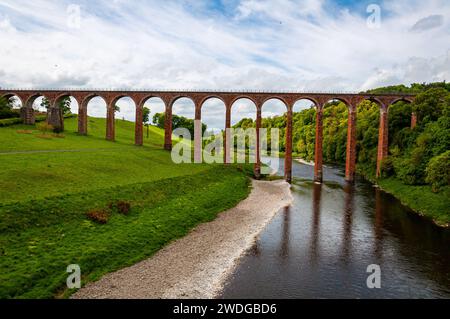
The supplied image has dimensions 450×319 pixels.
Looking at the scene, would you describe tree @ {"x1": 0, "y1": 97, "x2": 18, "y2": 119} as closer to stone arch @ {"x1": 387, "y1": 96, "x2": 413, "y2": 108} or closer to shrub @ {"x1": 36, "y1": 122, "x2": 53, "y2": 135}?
shrub @ {"x1": 36, "y1": 122, "x2": 53, "y2": 135}

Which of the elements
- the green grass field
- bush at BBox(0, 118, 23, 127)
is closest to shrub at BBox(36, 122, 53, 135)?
bush at BBox(0, 118, 23, 127)

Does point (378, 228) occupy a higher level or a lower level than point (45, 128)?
lower

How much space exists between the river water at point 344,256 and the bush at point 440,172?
159 inches

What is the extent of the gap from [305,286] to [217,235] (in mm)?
9521

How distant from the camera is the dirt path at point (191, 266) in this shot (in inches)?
644

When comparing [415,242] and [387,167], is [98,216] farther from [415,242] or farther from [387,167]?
[387,167]

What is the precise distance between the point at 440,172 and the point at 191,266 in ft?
95.0

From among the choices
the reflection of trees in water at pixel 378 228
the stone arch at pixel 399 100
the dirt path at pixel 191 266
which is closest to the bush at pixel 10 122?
the dirt path at pixel 191 266

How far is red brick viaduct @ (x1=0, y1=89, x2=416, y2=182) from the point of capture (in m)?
55.6

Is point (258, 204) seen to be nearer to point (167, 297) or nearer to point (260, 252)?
point (260, 252)

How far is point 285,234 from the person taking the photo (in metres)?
27.0

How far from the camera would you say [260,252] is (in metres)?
22.8

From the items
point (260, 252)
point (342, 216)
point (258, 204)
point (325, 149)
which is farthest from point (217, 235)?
point (325, 149)

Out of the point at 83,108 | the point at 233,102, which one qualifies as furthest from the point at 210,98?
the point at 83,108
